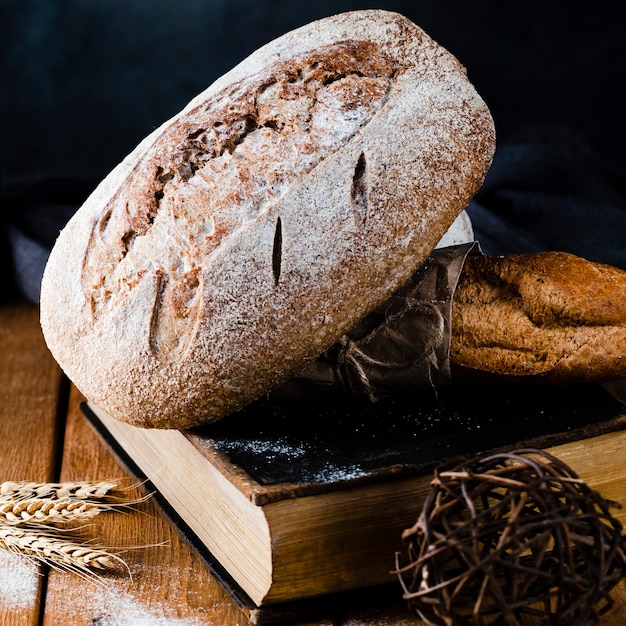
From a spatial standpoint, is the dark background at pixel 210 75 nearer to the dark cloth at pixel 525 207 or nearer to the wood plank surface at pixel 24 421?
the dark cloth at pixel 525 207

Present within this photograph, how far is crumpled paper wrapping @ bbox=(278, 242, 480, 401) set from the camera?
5.16 feet

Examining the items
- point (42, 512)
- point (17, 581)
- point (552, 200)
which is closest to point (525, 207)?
point (552, 200)

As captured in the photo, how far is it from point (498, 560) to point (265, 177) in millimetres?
695

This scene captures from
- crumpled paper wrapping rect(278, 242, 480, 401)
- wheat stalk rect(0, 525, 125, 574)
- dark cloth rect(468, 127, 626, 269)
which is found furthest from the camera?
dark cloth rect(468, 127, 626, 269)

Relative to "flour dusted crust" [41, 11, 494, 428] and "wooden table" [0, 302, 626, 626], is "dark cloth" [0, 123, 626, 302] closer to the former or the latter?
"wooden table" [0, 302, 626, 626]

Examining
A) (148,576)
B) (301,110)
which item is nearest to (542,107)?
(301,110)

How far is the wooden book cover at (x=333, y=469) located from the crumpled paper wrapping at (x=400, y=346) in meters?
0.03

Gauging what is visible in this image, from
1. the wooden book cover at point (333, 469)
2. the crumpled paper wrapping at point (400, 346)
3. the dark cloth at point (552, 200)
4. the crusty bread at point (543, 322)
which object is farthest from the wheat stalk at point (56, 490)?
the dark cloth at point (552, 200)

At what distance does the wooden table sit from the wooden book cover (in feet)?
0.10

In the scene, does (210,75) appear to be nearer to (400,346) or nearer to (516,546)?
(400,346)

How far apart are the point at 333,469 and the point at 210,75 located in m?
1.88

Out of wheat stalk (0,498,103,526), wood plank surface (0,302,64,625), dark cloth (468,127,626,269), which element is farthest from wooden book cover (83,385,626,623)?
dark cloth (468,127,626,269)

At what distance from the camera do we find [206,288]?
1425 millimetres

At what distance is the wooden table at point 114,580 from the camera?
53.2 inches
